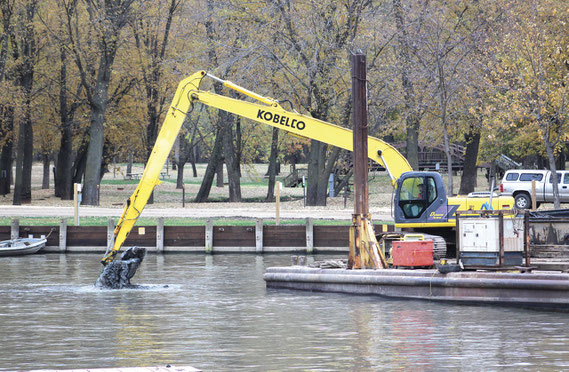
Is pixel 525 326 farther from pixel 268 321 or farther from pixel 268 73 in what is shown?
pixel 268 73

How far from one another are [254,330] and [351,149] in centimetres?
791

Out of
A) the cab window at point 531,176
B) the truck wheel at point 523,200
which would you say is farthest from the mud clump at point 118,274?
the cab window at point 531,176

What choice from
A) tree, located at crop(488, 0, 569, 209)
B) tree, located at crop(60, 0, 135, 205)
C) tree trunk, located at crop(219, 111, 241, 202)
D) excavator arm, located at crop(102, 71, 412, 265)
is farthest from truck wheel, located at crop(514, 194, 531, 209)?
excavator arm, located at crop(102, 71, 412, 265)

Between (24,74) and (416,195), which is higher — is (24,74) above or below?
above

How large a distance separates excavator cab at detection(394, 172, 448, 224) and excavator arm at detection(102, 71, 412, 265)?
18.1 inches

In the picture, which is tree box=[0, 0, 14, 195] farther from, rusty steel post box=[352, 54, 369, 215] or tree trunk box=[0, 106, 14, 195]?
rusty steel post box=[352, 54, 369, 215]

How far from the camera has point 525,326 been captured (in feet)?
67.7

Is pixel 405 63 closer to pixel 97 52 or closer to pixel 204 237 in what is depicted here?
pixel 204 237

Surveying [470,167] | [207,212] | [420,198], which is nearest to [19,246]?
[207,212]

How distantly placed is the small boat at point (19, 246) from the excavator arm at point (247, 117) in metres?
10.9

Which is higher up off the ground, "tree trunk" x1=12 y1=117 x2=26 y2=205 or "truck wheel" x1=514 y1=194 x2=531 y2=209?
"tree trunk" x1=12 y1=117 x2=26 y2=205

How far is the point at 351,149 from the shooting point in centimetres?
2695

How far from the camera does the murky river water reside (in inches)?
674

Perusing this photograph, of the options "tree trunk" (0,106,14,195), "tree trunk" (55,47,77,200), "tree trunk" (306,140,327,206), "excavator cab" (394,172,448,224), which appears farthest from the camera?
"tree trunk" (55,47,77,200)
